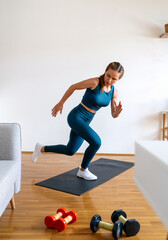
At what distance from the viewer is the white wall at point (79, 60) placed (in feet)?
12.2

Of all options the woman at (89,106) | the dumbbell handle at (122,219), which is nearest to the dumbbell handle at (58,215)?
the dumbbell handle at (122,219)

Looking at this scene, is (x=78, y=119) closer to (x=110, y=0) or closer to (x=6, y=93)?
(x=6, y=93)

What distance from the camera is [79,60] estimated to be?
378cm

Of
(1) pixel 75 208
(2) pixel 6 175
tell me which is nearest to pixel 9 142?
(2) pixel 6 175

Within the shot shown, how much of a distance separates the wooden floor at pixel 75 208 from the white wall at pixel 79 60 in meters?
1.08

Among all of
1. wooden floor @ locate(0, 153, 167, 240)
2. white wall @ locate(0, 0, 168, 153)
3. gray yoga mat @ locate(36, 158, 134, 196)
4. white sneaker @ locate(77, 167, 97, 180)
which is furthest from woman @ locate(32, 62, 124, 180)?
white wall @ locate(0, 0, 168, 153)

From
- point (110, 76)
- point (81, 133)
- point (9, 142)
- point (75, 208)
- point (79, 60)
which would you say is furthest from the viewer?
point (79, 60)

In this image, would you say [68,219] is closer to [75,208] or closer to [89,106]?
[75,208]

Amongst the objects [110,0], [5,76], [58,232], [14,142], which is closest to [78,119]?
[14,142]

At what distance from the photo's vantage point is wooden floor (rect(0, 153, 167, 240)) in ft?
5.24

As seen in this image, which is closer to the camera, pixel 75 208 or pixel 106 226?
pixel 106 226

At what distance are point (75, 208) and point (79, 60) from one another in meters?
2.37

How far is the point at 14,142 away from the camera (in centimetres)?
186

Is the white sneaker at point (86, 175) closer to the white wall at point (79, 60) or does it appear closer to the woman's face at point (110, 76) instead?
the woman's face at point (110, 76)
